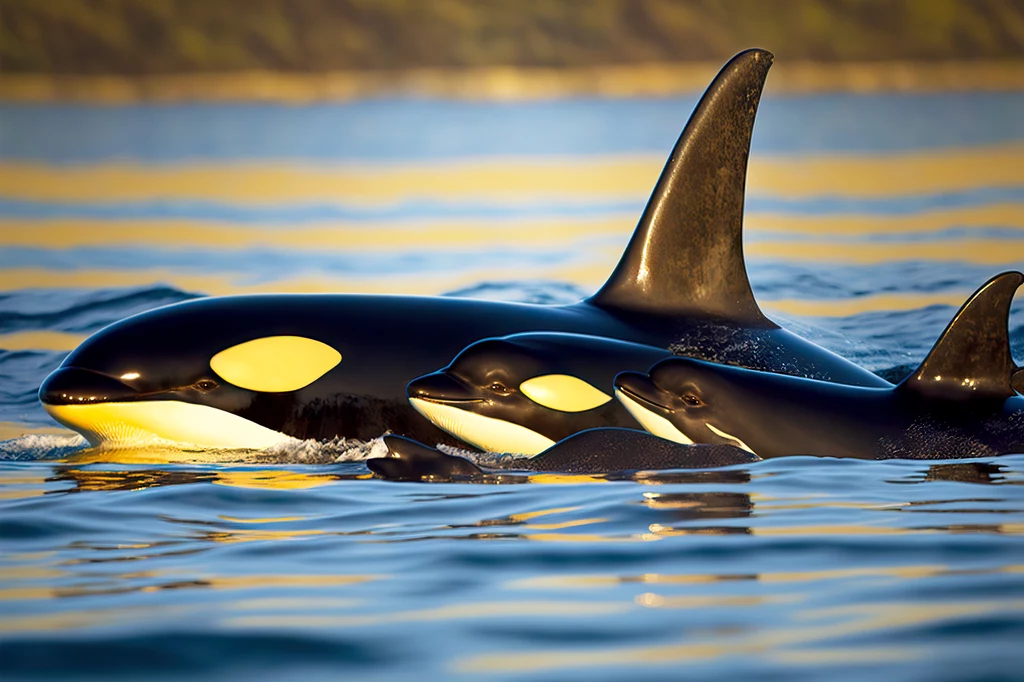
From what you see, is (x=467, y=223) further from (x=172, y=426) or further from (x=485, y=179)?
(x=172, y=426)

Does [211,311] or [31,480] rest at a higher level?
[211,311]

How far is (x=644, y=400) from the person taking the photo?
27.8 ft

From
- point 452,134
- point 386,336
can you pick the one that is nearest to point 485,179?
point 386,336

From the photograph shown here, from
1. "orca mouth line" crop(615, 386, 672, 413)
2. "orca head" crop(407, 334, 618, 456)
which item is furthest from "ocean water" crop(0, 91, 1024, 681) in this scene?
"orca head" crop(407, 334, 618, 456)

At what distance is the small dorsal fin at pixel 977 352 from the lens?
816 cm

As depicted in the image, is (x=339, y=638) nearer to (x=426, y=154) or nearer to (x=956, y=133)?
(x=426, y=154)

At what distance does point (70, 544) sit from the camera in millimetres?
7008

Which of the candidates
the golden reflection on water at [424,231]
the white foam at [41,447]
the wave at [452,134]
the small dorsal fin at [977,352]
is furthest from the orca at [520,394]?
the wave at [452,134]

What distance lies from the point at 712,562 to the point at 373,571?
1307mm

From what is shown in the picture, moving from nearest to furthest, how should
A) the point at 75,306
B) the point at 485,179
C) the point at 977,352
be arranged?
the point at 977,352
the point at 75,306
the point at 485,179

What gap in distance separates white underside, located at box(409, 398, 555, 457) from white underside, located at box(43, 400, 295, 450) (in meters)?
0.94

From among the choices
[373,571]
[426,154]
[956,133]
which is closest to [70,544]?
[373,571]

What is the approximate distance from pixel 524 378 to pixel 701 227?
1.74 metres

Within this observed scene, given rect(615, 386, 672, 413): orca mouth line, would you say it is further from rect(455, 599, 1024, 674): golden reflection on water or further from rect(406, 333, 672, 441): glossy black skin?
rect(455, 599, 1024, 674): golden reflection on water
